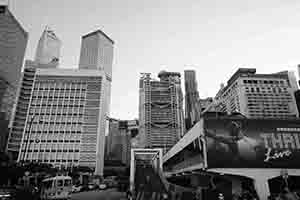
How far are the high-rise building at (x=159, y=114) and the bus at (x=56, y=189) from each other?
395 feet

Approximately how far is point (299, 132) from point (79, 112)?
97.6m

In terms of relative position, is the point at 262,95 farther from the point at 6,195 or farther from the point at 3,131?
the point at 3,131

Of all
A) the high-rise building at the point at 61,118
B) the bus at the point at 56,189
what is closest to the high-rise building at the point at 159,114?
the high-rise building at the point at 61,118

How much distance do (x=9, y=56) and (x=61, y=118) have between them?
259 feet

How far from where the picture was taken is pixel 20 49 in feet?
540

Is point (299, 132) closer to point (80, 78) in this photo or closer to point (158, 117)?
point (80, 78)

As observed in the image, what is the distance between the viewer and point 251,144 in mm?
27391

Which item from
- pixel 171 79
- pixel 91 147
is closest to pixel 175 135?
pixel 171 79

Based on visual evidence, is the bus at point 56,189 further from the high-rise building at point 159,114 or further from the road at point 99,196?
the high-rise building at point 159,114

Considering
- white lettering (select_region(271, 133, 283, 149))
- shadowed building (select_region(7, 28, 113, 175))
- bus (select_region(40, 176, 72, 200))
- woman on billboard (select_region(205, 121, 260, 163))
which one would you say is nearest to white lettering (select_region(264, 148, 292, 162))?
white lettering (select_region(271, 133, 283, 149))

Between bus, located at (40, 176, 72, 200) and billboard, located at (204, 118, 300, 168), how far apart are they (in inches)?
677

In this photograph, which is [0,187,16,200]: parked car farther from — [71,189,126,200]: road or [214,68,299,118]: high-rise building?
[214,68,299,118]: high-rise building

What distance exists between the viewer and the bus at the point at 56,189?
82.4 ft

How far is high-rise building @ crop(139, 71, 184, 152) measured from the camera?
151 m
